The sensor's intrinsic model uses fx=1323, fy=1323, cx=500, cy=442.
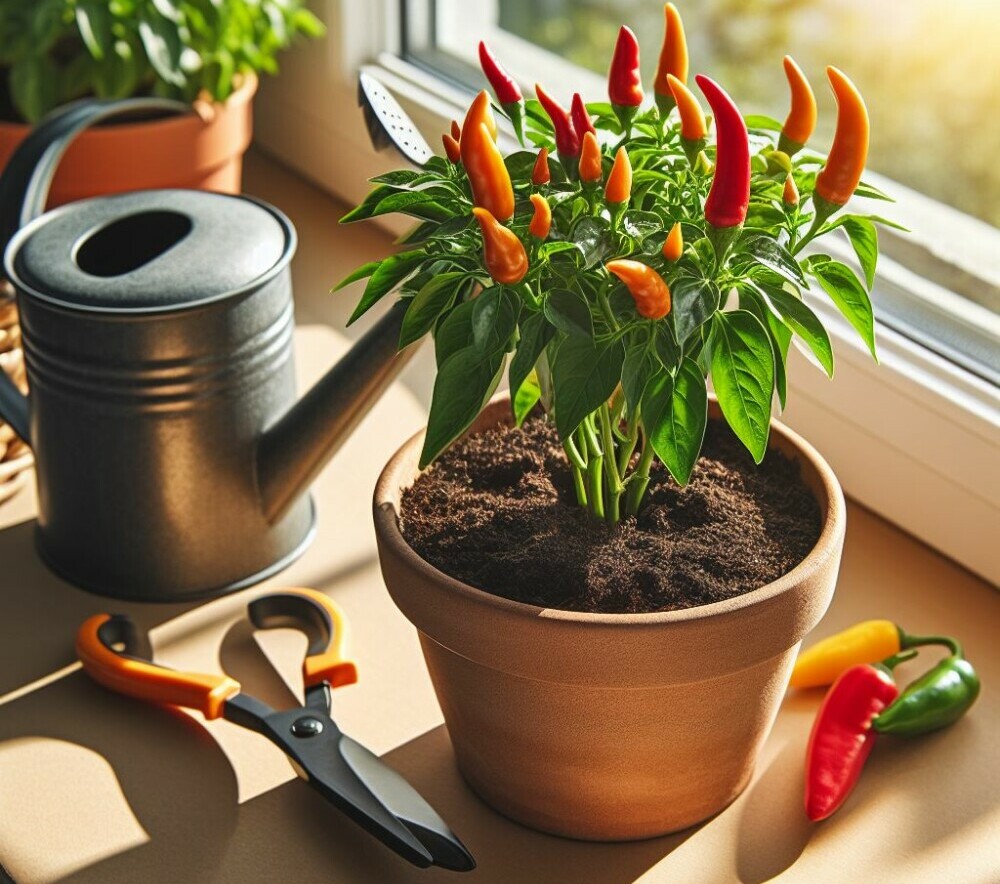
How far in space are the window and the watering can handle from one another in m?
0.54

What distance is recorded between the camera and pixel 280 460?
91 centimetres

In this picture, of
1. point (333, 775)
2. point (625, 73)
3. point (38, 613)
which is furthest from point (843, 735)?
point (38, 613)

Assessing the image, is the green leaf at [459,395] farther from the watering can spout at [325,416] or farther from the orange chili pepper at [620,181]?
the watering can spout at [325,416]

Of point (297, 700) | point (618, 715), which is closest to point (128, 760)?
point (297, 700)

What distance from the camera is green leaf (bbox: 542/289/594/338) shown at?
580mm

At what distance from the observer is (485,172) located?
58 centimetres

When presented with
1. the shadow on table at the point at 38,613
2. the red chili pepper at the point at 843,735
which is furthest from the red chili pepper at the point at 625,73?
the shadow on table at the point at 38,613

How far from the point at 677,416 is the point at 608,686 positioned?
0.47ft

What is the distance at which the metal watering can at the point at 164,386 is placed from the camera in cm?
85

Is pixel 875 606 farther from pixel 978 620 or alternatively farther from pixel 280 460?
pixel 280 460

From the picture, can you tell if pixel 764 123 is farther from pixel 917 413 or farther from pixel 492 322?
pixel 917 413

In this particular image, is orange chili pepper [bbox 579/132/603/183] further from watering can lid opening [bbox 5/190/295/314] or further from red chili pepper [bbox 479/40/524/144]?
watering can lid opening [bbox 5/190/295/314]

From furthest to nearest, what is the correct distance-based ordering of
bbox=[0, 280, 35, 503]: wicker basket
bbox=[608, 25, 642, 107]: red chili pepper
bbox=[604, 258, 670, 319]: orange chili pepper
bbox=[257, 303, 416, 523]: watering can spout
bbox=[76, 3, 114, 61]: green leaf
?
bbox=[76, 3, 114, 61]: green leaf, bbox=[0, 280, 35, 503]: wicker basket, bbox=[257, 303, 416, 523]: watering can spout, bbox=[608, 25, 642, 107]: red chili pepper, bbox=[604, 258, 670, 319]: orange chili pepper

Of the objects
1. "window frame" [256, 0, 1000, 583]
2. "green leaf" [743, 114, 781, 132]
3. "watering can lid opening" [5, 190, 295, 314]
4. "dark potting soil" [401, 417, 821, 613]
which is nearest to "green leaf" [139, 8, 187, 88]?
"window frame" [256, 0, 1000, 583]
